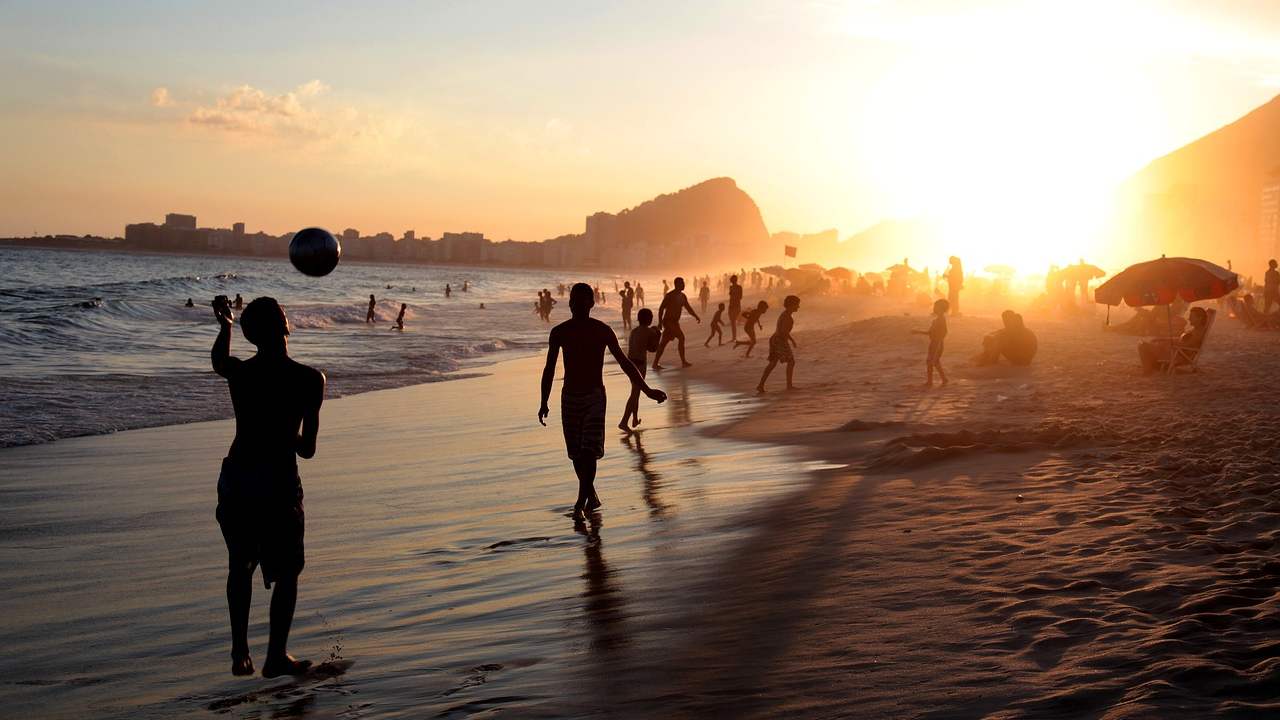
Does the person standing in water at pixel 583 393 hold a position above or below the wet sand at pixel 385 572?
above

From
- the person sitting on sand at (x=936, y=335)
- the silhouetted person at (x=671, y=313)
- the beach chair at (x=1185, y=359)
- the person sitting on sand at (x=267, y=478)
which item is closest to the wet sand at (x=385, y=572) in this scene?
the person sitting on sand at (x=267, y=478)

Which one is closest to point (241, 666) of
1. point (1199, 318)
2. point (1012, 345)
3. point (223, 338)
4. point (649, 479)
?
point (223, 338)

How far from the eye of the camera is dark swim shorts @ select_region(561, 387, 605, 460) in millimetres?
7652

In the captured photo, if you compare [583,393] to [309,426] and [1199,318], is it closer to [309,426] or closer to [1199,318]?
[309,426]

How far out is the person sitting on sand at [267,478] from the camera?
183 inches

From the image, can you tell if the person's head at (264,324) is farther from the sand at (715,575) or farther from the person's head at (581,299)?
the person's head at (581,299)

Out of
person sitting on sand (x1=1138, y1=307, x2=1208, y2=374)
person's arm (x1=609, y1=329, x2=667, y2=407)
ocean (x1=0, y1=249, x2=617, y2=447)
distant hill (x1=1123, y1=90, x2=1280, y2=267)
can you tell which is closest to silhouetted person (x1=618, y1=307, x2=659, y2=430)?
person's arm (x1=609, y1=329, x2=667, y2=407)

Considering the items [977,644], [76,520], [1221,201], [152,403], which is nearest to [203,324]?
[152,403]

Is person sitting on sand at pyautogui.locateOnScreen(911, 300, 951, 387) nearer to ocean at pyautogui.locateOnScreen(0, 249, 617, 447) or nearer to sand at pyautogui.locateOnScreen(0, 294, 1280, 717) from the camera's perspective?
sand at pyautogui.locateOnScreen(0, 294, 1280, 717)

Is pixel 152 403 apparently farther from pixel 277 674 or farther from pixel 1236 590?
pixel 1236 590

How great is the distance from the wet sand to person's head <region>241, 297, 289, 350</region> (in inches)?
62.9

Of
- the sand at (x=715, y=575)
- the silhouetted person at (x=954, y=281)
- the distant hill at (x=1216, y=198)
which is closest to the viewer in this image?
the sand at (x=715, y=575)

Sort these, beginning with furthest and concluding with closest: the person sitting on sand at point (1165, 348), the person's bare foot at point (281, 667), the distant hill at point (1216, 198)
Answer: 1. the distant hill at point (1216, 198)
2. the person sitting on sand at point (1165, 348)
3. the person's bare foot at point (281, 667)

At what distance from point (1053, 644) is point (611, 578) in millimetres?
2591
